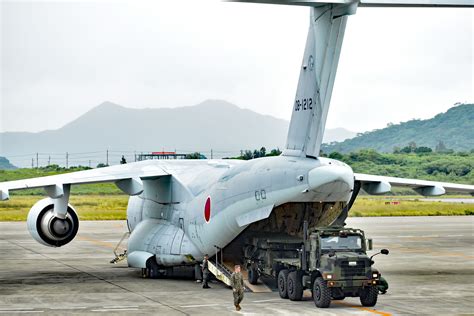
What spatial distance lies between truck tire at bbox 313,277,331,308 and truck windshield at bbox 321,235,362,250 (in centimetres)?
101

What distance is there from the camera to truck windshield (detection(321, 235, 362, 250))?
876 inches

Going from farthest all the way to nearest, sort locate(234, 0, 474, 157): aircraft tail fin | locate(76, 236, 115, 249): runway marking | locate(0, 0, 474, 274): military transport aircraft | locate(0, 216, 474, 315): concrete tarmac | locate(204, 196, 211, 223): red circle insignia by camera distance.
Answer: locate(76, 236, 115, 249): runway marking → locate(204, 196, 211, 223): red circle insignia → locate(0, 0, 474, 274): military transport aircraft → locate(234, 0, 474, 157): aircraft tail fin → locate(0, 216, 474, 315): concrete tarmac

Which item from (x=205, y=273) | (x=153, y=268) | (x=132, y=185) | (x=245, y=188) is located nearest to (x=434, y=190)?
(x=245, y=188)

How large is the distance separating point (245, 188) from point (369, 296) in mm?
4630

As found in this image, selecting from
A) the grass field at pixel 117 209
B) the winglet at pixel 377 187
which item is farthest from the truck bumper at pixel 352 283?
the grass field at pixel 117 209

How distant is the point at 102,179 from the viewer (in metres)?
28.3

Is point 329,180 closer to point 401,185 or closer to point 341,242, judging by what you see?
point 341,242

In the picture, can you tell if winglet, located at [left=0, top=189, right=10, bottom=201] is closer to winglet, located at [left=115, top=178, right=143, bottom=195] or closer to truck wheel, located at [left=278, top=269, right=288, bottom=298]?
winglet, located at [left=115, top=178, right=143, bottom=195]

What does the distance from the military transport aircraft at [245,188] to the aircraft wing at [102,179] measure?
0.03m

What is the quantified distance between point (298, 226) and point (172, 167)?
24.2 feet

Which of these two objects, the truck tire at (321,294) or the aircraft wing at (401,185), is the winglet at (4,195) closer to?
the truck tire at (321,294)

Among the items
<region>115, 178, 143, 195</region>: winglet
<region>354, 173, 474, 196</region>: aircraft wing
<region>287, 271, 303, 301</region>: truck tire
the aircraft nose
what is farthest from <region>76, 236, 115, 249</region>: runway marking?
the aircraft nose

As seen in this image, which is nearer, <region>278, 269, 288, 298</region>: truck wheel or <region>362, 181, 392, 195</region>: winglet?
<region>278, 269, 288, 298</region>: truck wheel

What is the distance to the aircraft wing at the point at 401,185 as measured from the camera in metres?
27.3
